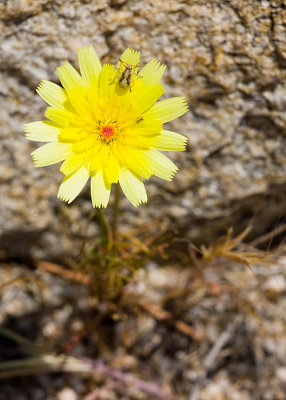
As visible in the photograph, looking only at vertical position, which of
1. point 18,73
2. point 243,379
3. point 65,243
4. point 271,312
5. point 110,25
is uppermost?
point 110,25

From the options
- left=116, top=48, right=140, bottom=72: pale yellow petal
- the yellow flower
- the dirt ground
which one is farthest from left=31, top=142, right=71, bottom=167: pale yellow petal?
the dirt ground

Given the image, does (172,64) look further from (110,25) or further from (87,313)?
(87,313)

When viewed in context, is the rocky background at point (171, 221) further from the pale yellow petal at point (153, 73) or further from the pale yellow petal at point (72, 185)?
the pale yellow petal at point (72, 185)

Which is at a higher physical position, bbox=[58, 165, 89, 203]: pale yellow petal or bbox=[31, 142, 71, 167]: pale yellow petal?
bbox=[31, 142, 71, 167]: pale yellow petal

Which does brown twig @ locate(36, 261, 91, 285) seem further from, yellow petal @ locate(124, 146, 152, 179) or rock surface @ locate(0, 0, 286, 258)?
yellow petal @ locate(124, 146, 152, 179)

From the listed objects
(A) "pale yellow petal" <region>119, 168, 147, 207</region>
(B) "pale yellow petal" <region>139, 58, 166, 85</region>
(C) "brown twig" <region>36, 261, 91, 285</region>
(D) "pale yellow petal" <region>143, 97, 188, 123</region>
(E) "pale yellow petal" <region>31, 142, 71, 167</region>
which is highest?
(B) "pale yellow petal" <region>139, 58, 166, 85</region>

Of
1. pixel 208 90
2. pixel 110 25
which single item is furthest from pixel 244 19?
pixel 110 25

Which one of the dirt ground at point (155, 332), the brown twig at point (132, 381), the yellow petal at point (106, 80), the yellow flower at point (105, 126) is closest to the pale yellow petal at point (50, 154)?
the yellow flower at point (105, 126)
